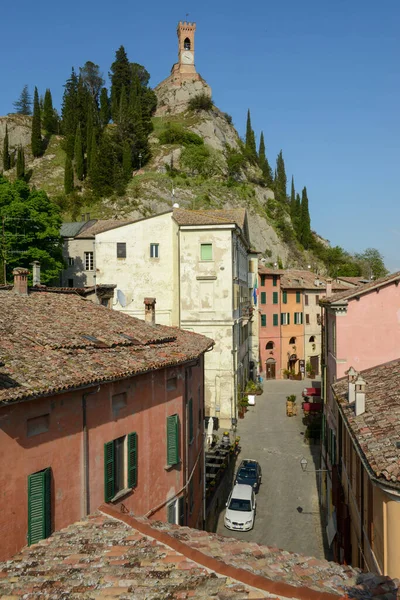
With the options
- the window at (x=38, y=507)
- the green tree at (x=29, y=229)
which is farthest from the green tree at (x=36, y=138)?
the window at (x=38, y=507)

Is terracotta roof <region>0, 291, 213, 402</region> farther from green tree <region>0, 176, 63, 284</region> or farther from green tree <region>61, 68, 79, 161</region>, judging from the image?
green tree <region>61, 68, 79, 161</region>

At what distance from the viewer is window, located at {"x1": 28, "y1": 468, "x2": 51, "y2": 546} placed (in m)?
10.1

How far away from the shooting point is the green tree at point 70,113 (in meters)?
92.0

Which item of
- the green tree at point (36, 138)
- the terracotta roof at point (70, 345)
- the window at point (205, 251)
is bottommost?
the terracotta roof at point (70, 345)

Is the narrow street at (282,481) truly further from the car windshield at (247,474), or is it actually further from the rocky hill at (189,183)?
the rocky hill at (189,183)

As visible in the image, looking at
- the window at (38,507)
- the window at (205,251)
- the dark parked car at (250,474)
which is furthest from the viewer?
the window at (205,251)

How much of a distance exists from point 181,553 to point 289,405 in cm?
3320

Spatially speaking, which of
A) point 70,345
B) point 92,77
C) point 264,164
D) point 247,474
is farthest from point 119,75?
point 70,345

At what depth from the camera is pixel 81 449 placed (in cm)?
1173

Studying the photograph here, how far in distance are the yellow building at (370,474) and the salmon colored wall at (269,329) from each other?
36.8 metres

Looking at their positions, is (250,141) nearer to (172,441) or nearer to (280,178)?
(280,178)

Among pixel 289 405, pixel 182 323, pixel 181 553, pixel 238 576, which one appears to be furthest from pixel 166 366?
pixel 289 405

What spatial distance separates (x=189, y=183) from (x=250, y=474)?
216 ft

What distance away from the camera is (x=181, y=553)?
27.5 ft
